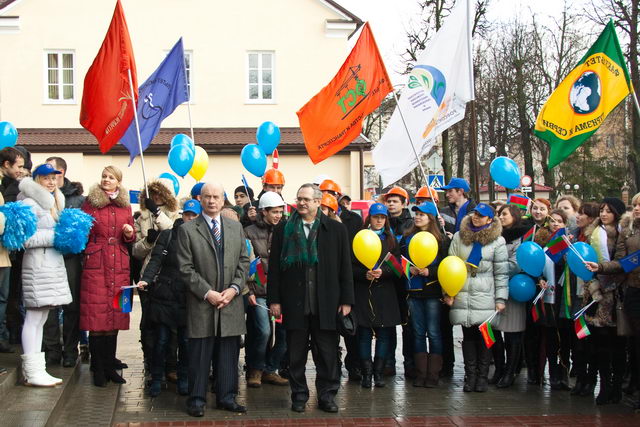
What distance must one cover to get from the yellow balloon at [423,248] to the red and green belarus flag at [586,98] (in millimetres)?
1996

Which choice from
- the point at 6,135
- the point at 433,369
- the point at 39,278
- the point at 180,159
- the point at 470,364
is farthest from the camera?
the point at 180,159

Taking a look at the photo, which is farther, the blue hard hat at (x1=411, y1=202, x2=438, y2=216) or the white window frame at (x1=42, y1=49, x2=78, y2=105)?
the white window frame at (x1=42, y1=49, x2=78, y2=105)

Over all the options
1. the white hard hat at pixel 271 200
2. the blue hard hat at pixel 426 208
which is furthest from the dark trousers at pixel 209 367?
the blue hard hat at pixel 426 208

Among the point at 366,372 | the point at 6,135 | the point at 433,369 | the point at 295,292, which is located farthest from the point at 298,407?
the point at 6,135

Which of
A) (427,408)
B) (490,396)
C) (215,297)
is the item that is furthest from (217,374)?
(490,396)

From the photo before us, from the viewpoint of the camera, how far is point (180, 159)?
11.0m

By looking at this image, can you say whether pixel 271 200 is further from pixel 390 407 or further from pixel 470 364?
pixel 470 364

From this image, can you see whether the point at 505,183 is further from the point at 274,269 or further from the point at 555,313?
the point at 274,269

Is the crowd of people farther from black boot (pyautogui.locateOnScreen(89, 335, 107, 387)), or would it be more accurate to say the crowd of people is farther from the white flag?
the white flag

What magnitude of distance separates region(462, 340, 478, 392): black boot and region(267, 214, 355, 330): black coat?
1685mm

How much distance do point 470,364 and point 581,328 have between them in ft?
4.08

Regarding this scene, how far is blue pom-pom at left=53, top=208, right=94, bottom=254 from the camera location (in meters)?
7.56

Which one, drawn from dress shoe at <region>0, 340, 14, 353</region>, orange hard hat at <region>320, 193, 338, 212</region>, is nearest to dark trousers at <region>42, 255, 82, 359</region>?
dress shoe at <region>0, 340, 14, 353</region>

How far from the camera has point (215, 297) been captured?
742cm
